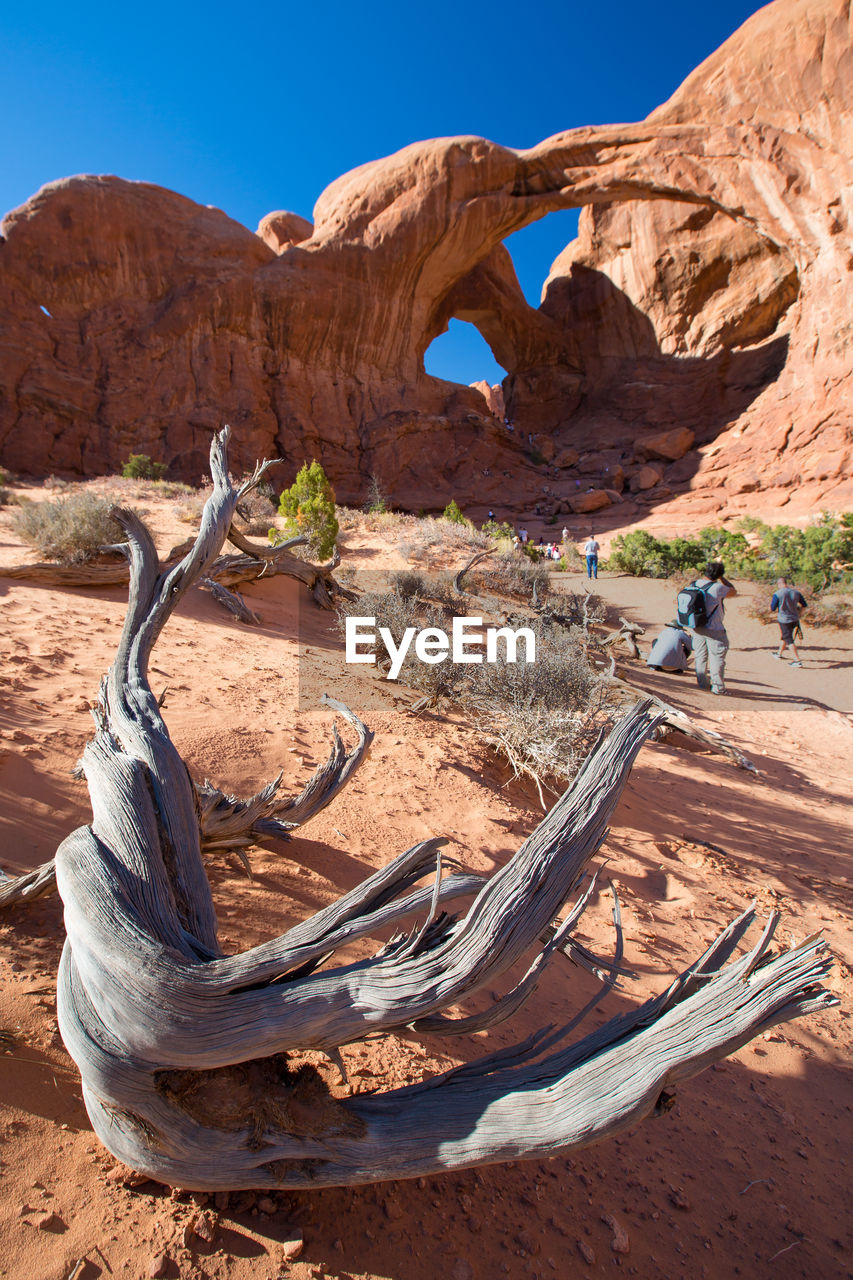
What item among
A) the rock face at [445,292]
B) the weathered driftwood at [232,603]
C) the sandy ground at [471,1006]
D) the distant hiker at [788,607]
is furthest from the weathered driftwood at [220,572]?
the rock face at [445,292]

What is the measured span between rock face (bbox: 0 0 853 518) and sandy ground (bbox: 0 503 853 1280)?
17.4m

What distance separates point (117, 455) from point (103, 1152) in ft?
77.6

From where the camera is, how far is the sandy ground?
139cm

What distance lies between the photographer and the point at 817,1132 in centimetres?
209

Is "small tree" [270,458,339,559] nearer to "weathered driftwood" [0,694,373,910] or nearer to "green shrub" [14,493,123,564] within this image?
"green shrub" [14,493,123,564]


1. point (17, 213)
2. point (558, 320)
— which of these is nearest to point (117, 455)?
point (17, 213)

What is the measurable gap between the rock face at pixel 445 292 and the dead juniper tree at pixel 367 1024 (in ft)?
65.3

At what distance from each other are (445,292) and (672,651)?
889 inches

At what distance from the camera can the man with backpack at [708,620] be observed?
7379mm

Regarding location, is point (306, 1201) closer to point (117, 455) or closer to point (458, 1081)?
point (458, 1081)

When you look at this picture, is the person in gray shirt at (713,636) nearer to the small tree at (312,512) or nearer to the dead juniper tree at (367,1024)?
the small tree at (312,512)

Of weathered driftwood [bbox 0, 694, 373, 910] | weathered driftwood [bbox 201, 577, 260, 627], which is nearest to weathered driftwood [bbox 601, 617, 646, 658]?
weathered driftwood [bbox 201, 577, 260, 627]

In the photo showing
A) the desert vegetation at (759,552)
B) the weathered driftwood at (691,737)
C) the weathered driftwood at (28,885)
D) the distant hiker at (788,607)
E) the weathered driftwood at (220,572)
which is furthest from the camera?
the desert vegetation at (759,552)

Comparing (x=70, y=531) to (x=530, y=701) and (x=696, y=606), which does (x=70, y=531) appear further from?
(x=696, y=606)
